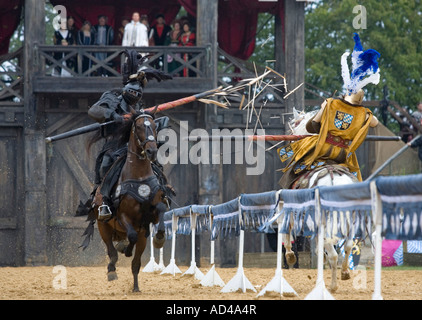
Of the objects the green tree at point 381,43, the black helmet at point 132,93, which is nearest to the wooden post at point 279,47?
the green tree at point 381,43

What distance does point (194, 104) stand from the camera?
22031 mm

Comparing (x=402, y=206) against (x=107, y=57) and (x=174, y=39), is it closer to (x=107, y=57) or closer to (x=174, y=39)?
(x=107, y=57)

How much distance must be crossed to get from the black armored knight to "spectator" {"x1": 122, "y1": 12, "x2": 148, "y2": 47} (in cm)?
819

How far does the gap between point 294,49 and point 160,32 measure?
339 centimetres

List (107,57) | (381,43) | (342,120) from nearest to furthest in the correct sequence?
(342,120)
(107,57)
(381,43)

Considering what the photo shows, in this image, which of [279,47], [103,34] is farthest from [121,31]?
[279,47]

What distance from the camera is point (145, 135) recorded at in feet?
36.9

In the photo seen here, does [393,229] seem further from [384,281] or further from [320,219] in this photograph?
[384,281]

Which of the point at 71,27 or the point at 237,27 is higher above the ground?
the point at 237,27

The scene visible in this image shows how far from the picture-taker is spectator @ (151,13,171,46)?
2262 cm

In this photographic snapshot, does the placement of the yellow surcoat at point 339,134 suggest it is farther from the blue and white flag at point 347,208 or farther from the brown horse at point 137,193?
the blue and white flag at point 347,208

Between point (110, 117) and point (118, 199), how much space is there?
47.7 inches

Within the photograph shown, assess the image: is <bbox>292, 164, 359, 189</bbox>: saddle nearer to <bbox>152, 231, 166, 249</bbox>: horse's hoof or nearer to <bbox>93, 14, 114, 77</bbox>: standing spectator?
<bbox>152, 231, 166, 249</bbox>: horse's hoof

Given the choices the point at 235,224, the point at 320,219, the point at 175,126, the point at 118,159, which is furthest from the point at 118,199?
the point at 175,126
